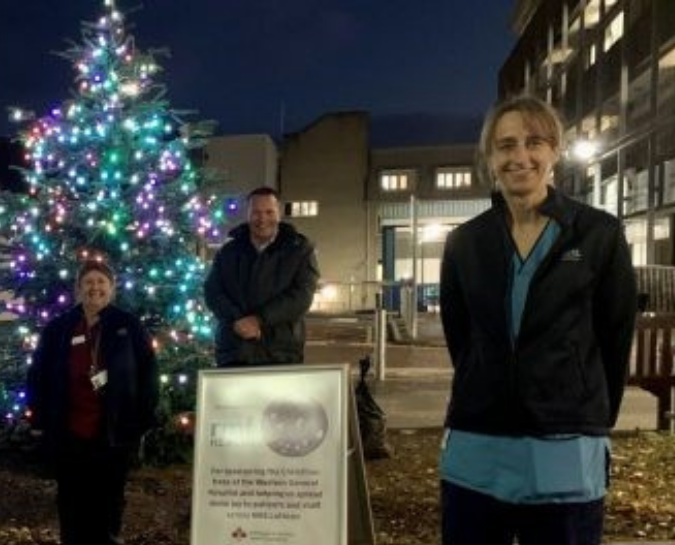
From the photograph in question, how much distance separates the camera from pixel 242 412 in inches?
159

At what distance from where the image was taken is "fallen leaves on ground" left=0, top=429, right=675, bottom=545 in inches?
219

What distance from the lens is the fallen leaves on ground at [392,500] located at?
556cm

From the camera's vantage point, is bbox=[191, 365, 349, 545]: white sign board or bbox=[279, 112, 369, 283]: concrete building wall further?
bbox=[279, 112, 369, 283]: concrete building wall

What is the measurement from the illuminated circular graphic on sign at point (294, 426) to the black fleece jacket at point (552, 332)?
4.73 feet

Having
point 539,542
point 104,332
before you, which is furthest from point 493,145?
point 104,332

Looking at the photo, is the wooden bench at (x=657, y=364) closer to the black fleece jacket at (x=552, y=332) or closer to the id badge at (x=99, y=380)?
the id badge at (x=99, y=380)

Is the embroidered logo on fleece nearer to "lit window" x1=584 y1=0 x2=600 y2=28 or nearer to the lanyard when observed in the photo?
the lanyard

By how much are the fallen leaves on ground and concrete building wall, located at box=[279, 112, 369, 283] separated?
37747mm

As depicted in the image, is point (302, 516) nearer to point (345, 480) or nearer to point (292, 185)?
point (345, 480)

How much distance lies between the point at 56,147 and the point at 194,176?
1.18 metres

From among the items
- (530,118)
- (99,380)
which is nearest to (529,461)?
(530,118)

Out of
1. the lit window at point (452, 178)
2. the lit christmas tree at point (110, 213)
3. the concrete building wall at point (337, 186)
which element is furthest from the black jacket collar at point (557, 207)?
the concrete building wall at point (337, 186)

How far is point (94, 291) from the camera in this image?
4.91 m

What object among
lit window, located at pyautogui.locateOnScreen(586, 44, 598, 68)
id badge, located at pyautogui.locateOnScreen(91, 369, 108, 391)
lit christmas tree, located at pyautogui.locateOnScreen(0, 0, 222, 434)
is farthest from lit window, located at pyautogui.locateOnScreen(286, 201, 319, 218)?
id badge, located at pyautogui.locateOnScreen(91, 369, 108, 391)
